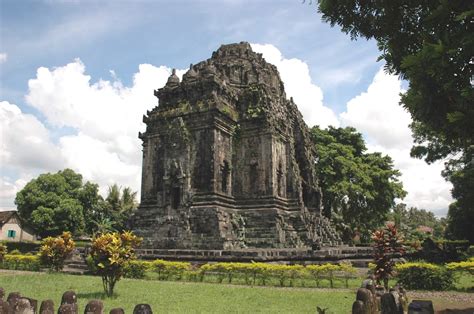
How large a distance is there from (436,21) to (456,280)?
34.4 ft

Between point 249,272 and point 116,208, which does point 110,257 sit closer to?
point 249,272

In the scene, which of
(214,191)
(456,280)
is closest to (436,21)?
(456,280)

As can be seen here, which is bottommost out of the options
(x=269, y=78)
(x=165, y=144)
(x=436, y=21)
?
(x=436, y=21)

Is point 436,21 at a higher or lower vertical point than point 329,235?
higher

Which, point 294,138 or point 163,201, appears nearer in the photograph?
point 163,201

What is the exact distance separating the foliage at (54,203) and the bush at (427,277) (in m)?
33.4

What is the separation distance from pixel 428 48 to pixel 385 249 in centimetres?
739

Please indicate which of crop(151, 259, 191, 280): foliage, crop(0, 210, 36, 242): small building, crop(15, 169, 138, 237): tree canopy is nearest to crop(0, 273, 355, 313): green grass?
crop(151, 259, 191, 280): foliage

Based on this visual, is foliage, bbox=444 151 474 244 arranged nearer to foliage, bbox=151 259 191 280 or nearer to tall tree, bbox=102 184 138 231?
foliage, bbox=151 259 191 280

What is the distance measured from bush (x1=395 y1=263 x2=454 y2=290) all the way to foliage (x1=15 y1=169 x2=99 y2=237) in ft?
109

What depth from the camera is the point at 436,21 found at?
5.59 meters

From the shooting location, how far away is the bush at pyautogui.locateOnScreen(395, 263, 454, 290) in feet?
40.9

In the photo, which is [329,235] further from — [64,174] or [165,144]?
[64,174]

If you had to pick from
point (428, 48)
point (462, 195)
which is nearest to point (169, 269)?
point (428, 48)
